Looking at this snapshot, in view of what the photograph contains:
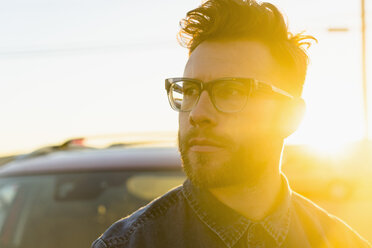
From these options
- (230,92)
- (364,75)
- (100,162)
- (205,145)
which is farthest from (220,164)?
(364,75)

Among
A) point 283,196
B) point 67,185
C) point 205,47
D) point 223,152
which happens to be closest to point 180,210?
point 223,152

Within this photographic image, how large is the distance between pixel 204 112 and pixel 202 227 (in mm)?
437

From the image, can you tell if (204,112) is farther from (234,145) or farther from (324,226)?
(324,226)

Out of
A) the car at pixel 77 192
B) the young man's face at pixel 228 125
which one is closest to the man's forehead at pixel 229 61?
the young man's face at pixel 228 125

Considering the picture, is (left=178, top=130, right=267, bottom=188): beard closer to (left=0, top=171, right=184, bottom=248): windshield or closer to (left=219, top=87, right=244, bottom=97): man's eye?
(left=219, top=87, right=244, bottom=97): man's eye

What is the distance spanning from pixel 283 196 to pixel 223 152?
1.21 ft

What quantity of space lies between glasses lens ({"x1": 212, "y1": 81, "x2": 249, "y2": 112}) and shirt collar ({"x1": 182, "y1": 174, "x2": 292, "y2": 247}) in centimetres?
34

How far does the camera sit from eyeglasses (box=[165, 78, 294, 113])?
83.9 inches

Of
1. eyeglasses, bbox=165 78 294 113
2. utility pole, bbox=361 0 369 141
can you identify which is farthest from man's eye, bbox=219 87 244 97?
utility pole, bbox=361 0 369 141

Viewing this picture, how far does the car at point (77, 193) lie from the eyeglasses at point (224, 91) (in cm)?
129

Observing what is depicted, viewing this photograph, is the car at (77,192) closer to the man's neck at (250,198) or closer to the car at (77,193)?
the car at (77,193)

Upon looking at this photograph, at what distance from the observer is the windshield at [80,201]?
3369mm

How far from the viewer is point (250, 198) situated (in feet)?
6.90

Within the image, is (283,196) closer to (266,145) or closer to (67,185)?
(266,145)
